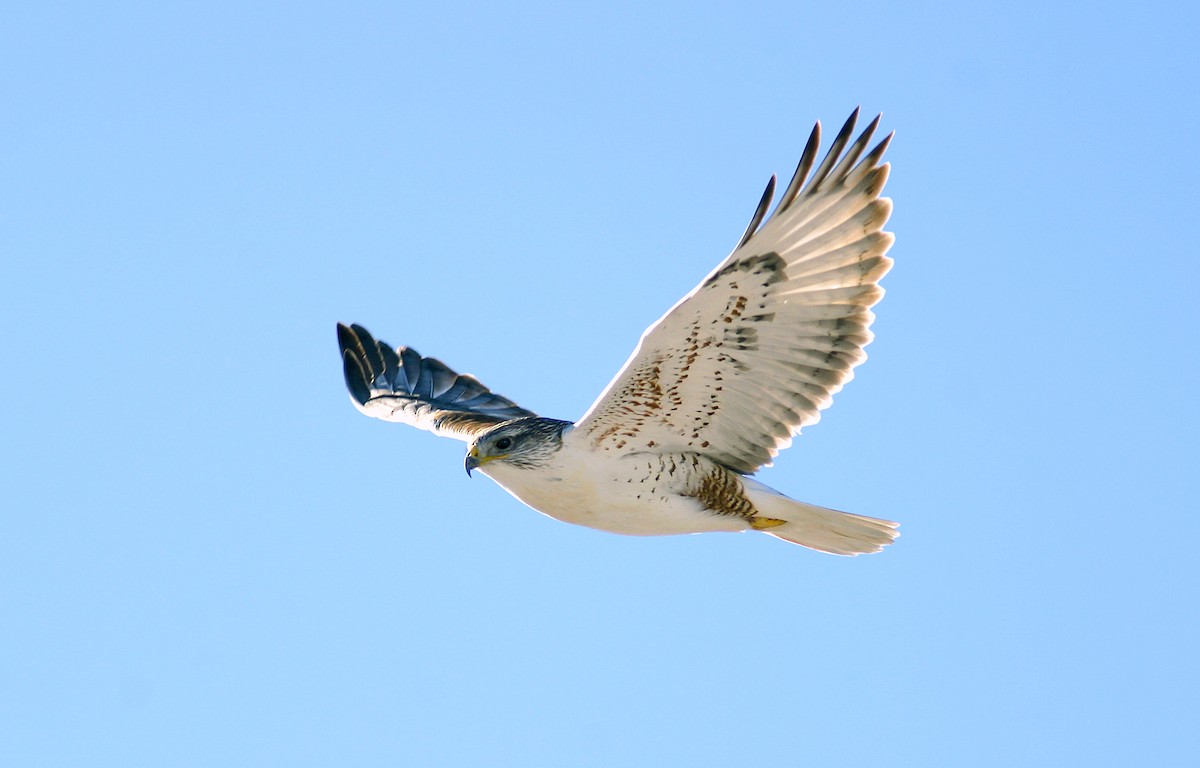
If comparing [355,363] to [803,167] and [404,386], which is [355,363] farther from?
[803,167]

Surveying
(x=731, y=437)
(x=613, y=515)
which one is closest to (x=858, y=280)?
(x=731, y=437)

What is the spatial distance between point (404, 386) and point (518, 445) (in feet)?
Result: 11.7

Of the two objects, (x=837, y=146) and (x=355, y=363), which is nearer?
(x=837, y=146)

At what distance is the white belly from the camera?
8367 mm

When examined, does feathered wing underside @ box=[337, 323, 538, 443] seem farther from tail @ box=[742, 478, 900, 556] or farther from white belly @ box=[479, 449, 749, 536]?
tail @ box=[742, 478, 900, 556]

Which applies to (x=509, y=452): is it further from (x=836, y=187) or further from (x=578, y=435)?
(x=836, y=187)

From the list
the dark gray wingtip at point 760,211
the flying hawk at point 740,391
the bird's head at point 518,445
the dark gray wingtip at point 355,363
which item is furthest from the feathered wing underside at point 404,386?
the dark gray wingtip at point 760,211

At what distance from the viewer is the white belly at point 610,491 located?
27.5 ft

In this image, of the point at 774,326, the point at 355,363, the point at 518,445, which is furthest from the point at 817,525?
the point at 355,363

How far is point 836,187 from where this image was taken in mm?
7867

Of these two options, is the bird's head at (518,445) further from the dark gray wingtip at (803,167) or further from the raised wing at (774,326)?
the dark gray wingtip at (803,167)

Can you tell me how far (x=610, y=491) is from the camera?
8461 mm

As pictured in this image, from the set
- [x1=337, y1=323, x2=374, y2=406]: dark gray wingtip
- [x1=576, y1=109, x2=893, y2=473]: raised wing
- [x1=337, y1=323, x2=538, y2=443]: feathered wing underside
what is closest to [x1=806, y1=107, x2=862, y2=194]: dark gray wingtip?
[x1=576, y1=109, x2=893, y2=473]: raised wing

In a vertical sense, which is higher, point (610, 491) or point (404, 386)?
point (404, 386)
